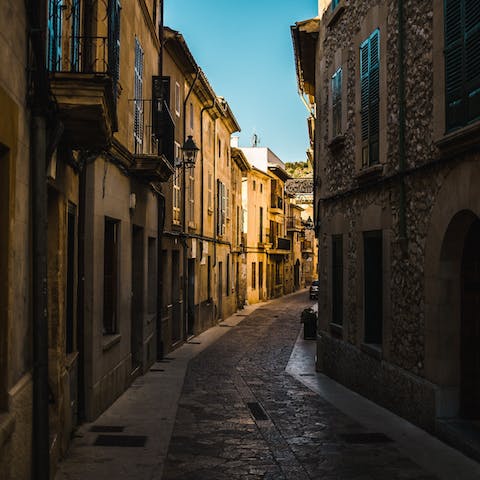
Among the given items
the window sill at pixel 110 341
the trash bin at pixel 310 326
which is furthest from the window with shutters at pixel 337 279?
the trash bin at pixel 310 326

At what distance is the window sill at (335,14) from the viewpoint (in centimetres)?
1406

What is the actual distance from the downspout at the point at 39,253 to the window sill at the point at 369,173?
21.7ft

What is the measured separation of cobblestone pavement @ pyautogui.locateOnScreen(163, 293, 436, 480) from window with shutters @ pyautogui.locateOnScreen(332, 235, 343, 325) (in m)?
1.62

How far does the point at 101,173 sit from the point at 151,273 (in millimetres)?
6466

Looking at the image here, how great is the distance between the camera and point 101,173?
10516 millimetres

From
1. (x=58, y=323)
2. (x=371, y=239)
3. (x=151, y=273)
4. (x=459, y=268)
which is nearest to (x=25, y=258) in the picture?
(x=58, y=323)

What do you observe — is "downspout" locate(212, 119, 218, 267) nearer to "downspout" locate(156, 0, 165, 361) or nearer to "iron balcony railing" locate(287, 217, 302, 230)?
"downspout" locate(156, 0, 165, 361)

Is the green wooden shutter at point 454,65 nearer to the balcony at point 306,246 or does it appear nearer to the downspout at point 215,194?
the downspout at point 215,194

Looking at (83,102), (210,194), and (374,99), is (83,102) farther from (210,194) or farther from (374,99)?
(210,194)

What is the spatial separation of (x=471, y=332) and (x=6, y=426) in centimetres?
616

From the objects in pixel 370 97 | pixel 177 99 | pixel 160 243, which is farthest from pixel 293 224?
pixel 370 97

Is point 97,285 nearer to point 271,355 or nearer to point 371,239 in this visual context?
point 371,239

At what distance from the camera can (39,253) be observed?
240 inches

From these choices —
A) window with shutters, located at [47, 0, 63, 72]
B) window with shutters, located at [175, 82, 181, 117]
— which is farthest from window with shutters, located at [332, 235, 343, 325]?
window with shutters, located at [47, 0, 63, 72]
